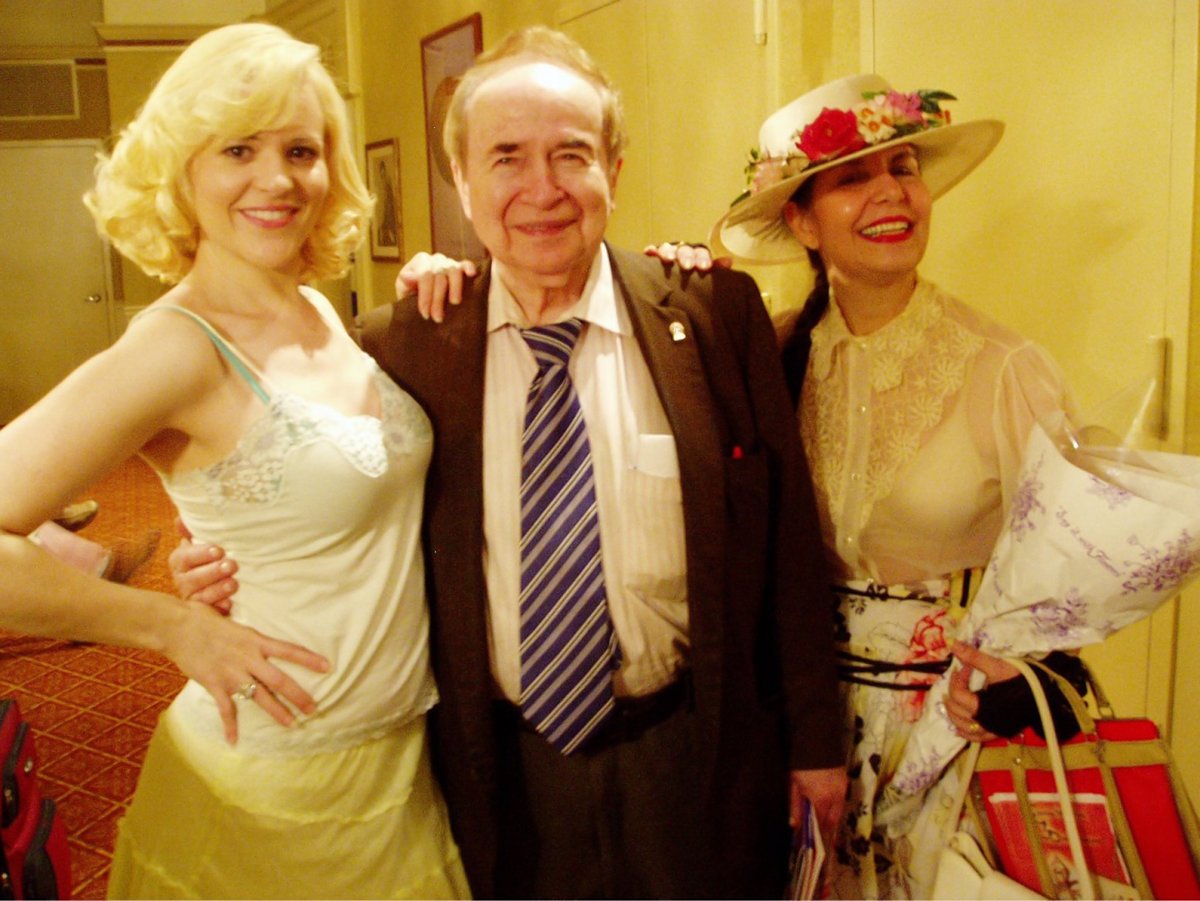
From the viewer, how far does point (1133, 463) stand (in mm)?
1386

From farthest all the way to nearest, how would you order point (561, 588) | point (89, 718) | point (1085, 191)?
point (89, 718), point (1085, 191), point (561, 588)

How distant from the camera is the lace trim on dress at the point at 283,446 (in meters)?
1.35

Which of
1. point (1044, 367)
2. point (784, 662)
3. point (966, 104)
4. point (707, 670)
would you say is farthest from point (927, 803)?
point (966, 104)

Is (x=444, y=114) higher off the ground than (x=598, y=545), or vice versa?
(x=444, y=114)

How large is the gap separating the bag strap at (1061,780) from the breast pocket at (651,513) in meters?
0.53

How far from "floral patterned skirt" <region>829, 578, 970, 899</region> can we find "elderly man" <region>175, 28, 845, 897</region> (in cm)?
9

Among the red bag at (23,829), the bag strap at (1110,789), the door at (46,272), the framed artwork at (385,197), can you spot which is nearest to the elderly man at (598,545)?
the bag strap at (1110,789)

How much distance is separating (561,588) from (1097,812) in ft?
2.68

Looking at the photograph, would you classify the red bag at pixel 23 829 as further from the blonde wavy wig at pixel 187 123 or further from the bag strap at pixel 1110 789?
the bag strap at pixel 1110 789

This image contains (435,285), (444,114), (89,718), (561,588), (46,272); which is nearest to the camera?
(561,588)

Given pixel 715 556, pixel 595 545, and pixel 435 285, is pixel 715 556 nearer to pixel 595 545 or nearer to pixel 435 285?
pixel 595 545

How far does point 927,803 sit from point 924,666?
0.72 ft

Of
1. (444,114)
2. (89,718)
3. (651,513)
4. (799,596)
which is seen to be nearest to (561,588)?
(651,513)

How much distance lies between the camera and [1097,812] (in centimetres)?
133
